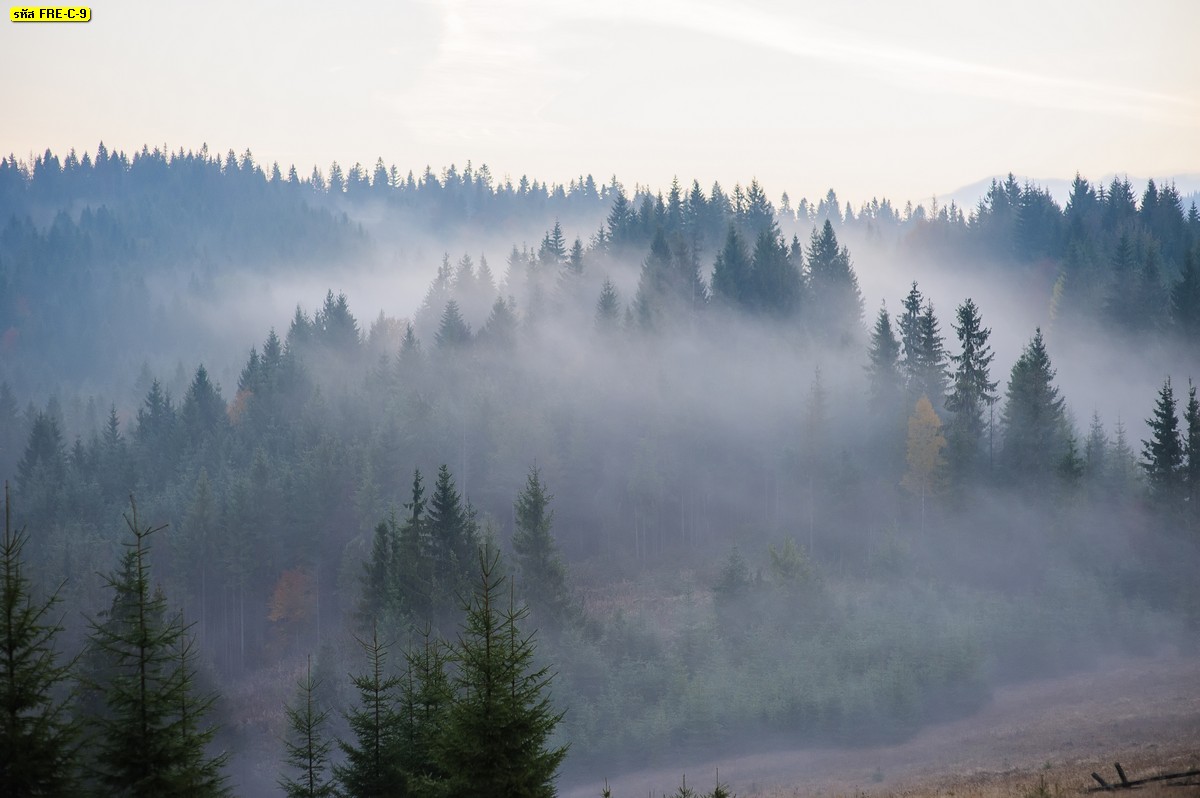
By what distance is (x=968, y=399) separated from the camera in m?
67.8

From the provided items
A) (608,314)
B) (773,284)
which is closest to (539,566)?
(608,314)

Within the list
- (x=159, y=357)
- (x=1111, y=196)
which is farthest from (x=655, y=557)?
(x=159, y=357)

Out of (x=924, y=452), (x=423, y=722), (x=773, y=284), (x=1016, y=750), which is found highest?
(x=773, y=284)

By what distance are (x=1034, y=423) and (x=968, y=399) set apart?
5210 millimetres

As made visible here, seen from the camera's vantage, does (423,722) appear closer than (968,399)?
Yes

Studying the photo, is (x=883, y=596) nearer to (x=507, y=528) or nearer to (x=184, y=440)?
(x=507, y=528)

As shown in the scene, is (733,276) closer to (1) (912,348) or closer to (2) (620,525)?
(1) (912,348)

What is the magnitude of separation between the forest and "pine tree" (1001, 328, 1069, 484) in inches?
9.2

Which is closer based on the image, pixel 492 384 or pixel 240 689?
pixel 240 689

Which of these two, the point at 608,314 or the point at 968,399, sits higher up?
the point at 608,314

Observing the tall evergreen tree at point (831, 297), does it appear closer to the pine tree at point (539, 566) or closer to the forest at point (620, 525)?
the forest at point (620, 525)

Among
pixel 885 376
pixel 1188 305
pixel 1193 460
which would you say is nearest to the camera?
pixel 1193 460

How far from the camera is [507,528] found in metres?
76.9

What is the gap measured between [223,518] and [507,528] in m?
23.3
